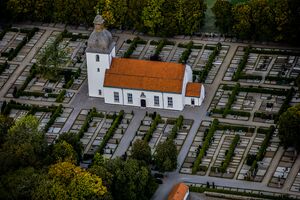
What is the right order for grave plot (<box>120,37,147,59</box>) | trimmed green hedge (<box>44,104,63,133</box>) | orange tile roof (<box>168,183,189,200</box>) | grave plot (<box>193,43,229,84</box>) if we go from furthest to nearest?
grave plot (<box>120,37,147,59</box>), grave plot (<box>193,43,229,84</box>), trimmed green hedge (<box>44,104,63,133</box>), orange tile roof (<box>168,183,189,200</box>)

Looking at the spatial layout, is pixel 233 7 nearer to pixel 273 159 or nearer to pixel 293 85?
pixel 293 85

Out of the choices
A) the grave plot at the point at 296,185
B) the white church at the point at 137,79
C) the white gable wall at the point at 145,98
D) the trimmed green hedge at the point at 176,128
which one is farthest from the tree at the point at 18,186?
the grave plot at the point at 296,185

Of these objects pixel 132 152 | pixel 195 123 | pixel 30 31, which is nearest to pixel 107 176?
pixel 132 152

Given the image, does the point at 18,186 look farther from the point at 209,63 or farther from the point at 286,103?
the point at 209,63

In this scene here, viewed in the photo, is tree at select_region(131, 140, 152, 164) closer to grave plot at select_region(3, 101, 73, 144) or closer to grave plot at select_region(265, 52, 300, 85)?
grave plot at select_region(3, 101, 73, 144)

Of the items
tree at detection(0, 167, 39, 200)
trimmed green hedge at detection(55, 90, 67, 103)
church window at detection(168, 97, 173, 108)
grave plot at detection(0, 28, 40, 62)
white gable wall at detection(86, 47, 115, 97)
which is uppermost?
grave plot at detection(0, 28, 40, 62)

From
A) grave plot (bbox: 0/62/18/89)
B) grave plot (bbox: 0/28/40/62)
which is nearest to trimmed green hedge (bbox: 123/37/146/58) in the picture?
grave plot (bbox: 0/28/40/62)
